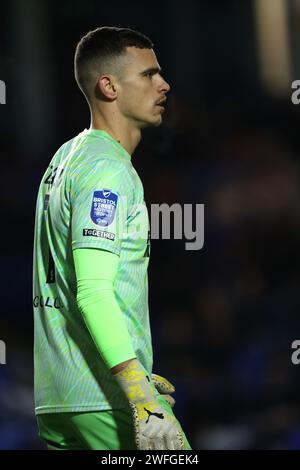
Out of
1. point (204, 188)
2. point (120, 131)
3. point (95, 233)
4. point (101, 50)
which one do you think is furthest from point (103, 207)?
point (204, 188)

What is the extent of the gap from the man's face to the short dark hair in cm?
3

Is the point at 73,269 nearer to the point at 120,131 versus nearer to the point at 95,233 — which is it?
the point at 95,233

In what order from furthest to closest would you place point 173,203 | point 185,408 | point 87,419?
point 173,203
point 185,408
point 87,419

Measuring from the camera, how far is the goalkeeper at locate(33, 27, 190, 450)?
2.29 m

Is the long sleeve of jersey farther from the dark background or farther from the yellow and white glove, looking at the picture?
the dark background

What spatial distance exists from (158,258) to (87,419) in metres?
3.05

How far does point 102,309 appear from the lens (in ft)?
7.53

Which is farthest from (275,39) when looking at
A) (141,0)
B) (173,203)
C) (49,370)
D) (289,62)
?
(49,370)

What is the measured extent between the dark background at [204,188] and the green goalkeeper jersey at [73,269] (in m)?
2.41

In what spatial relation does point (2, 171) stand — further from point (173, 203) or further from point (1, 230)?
point (173, 203)

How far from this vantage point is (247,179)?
5.70m

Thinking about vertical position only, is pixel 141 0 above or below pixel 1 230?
above

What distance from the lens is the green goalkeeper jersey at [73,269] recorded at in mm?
2398

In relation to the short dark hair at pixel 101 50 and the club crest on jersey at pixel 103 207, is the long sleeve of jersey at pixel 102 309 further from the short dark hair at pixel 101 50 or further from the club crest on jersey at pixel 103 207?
the short dark hair at pixel 101 50
